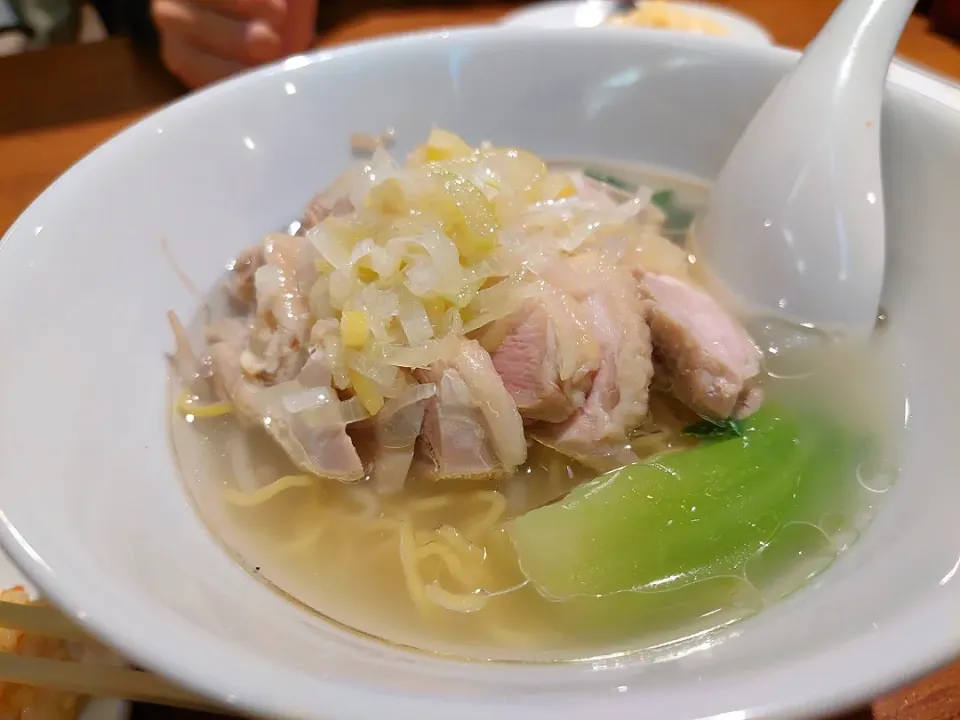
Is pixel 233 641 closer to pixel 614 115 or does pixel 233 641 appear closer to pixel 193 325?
pixel 193 325

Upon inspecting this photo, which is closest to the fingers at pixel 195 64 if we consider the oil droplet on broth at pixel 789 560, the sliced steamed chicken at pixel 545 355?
the sliced steamed chicken at pixel 545 355

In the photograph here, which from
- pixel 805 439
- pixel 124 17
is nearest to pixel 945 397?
pixel 805 439

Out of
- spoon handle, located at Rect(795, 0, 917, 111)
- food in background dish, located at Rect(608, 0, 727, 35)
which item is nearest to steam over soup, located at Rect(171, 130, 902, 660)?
spoon handle, located at Rect(795, 0, 917, 111)

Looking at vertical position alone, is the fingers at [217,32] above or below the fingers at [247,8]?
below

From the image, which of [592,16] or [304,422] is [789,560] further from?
[592,16]

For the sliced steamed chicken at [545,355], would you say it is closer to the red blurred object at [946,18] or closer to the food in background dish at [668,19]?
the food in background dish at [668,19]

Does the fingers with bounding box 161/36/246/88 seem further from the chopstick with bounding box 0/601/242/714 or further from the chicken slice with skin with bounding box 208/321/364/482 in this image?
the chopstick with bounding box 0/601/242/714
